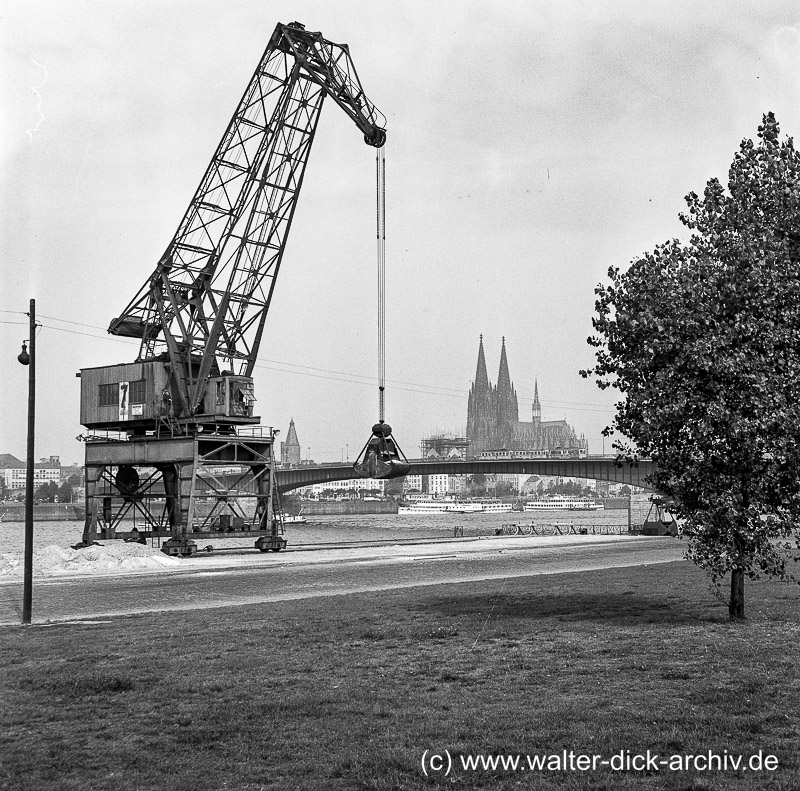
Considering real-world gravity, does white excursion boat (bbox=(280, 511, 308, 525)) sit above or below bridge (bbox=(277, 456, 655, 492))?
below

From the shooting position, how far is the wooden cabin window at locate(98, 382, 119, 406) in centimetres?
6047

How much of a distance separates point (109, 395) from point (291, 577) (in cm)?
2688

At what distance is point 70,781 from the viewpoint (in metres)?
9.54

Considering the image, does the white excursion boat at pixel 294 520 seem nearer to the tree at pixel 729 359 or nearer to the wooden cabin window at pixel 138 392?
the wooden cabin window at pixel 138 392

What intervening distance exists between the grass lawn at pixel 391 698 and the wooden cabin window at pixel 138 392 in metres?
38.4

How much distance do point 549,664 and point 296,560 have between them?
3703cm

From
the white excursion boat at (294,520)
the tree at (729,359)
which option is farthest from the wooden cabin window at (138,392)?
the white excursion boat at (294,520)

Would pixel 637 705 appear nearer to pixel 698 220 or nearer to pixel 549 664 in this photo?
pixel 549 664

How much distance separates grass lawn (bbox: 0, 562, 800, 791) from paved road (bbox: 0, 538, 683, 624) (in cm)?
681

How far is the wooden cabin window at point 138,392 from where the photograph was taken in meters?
59.2

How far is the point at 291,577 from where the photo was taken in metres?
39.0

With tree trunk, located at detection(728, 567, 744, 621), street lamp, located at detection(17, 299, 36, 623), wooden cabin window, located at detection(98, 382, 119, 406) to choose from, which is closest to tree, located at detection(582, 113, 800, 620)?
tree trunk, located at detection(728, 567, 744, 621)

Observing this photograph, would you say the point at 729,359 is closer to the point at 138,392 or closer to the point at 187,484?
the point at 187,484

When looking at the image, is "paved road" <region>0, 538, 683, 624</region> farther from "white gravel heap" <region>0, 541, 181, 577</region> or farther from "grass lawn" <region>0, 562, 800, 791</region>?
"grass lawn" <region>0, 562, 800, 791</region>
